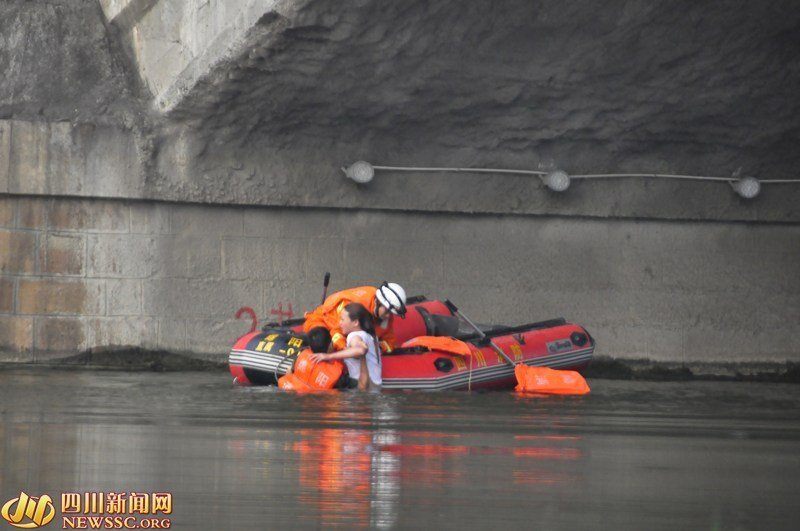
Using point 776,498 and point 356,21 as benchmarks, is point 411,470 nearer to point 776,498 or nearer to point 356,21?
point 776,498

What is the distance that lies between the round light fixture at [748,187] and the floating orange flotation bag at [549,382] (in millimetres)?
3218

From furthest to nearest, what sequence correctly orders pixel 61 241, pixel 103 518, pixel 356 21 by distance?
1. pixel 61 241
2. pixel 356 21
3. pixel 103 518

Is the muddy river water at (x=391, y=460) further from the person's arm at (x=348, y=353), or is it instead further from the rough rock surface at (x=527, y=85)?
the rough rock surface at (x=527, y=85)

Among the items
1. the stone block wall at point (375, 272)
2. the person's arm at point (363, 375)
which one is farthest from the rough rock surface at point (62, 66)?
the person's arm at point (363, 375)

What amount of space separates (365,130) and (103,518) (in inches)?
334

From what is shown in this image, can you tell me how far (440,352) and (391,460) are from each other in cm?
525

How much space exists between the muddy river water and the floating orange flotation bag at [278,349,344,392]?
0.26 metres

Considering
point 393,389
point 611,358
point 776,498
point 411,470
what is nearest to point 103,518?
point 411,470

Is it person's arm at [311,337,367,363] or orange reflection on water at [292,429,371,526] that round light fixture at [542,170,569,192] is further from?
orange reflection on water at [292,429,371,526]

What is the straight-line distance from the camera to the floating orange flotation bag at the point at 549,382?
1163 cm

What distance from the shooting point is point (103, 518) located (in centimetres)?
490

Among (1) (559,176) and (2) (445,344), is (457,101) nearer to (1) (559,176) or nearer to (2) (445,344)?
Answer: (1) (559,176)

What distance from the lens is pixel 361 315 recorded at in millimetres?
11344

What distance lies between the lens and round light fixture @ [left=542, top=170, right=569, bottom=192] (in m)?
13.4
